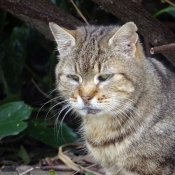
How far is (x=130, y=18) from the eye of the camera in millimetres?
3848

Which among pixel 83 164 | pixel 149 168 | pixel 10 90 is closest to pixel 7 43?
pixel 10 90

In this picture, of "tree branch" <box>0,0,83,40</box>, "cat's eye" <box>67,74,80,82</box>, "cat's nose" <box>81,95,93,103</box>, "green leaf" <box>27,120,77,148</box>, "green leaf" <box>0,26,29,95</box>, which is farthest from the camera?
"green leaf" <box>0,26,29,95</box>

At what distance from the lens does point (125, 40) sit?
3.35m

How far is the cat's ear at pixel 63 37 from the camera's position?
3.44 metres

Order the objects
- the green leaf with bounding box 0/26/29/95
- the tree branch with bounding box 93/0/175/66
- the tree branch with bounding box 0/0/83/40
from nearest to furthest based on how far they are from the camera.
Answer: the tree branch with bounding box 0/0/83/40, the tree branch with bounding box 93/0/175/66, the green leaf with bounding box 0/26/29/95

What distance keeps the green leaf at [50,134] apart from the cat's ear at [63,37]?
3.03 feet

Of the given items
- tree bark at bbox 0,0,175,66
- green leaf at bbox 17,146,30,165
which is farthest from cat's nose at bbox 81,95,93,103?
green leaf at bbox 17,146,30,165

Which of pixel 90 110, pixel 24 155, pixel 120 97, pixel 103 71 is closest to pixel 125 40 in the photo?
pixel 103 71

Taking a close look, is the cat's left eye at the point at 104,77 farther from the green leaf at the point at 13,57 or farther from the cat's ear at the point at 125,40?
the green leaf at the point at 13,57

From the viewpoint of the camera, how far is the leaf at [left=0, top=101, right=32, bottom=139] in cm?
386

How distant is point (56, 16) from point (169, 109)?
932mm

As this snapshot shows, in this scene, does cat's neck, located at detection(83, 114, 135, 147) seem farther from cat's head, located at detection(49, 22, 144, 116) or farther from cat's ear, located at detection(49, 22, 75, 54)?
cat's ear, located at detection(49, 22, 75, 54)

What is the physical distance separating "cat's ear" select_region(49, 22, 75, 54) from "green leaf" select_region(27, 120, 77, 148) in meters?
0.93

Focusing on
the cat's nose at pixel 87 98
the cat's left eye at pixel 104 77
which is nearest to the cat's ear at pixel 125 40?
the cat's left eye at pixel 104 77
